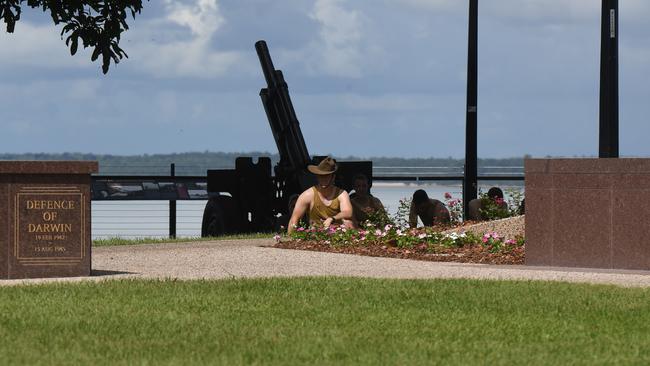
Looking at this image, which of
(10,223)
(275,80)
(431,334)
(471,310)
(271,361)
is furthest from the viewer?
(275,80)

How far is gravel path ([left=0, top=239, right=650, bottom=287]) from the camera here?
14.1 meters

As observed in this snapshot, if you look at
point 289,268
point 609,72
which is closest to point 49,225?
point 289,268

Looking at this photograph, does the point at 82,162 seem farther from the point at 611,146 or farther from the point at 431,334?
the point at 611,146

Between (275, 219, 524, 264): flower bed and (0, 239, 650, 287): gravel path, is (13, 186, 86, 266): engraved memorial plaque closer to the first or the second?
(0, 239, 650, 287): gravel path

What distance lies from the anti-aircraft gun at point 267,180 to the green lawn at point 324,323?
10.9 metres

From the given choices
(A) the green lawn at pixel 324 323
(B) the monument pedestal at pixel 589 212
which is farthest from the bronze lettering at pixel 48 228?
(B) the monument pedestal at pixel 589 212

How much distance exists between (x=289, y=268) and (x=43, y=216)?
9.68ft

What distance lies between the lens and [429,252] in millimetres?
16891

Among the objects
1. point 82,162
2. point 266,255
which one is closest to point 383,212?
point 266,255

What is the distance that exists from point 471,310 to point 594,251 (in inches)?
164

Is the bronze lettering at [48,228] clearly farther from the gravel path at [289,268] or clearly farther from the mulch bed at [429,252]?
the mulch bed at [429,252]

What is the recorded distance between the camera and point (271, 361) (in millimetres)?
8914

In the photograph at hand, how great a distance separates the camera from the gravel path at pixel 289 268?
46.3 feet

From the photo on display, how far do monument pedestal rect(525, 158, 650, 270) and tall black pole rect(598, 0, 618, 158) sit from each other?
3.85 ft
